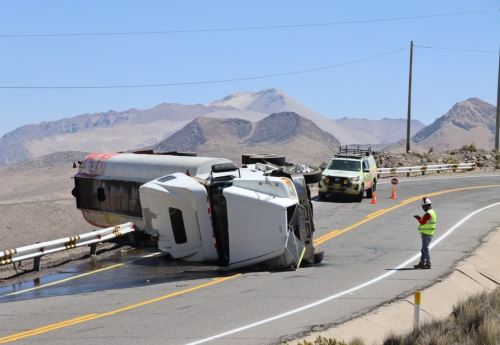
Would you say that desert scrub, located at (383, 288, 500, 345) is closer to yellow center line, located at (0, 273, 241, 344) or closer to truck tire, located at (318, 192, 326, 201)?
yellow center line, located at (0, 273, 241, 344)

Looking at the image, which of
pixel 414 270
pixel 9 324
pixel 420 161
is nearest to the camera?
pixel 9 324

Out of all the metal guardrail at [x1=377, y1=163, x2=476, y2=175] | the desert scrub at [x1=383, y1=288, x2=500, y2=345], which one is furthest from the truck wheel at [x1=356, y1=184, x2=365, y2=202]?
the desert scrub at [x1=383, y1=288, x2=500, y2=345]

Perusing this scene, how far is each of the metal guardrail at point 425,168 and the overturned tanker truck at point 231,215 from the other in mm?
27915

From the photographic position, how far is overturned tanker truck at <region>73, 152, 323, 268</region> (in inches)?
690

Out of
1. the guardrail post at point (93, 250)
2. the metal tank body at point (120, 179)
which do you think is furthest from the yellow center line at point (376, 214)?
the guardrail post at point (93, 250)

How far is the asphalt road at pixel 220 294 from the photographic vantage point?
39.2ft

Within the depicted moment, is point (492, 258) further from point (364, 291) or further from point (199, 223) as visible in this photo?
point (199, 223)

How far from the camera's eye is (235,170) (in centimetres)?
1978

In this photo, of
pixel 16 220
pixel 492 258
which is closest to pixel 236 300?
pixel 492 258

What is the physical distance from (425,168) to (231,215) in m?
35.8

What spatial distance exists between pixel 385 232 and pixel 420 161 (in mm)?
33910

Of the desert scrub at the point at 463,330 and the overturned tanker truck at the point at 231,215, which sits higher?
the overturned tanker truck at the point at 231,215

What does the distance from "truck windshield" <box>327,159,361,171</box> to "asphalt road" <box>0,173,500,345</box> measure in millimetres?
8337

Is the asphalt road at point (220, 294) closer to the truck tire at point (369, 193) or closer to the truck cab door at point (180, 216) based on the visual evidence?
the truck cab door at point (180, 216)
